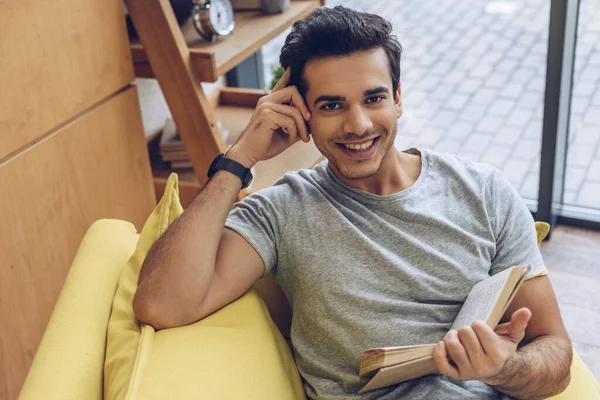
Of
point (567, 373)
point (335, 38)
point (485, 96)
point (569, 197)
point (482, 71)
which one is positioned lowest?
point (569, 197)

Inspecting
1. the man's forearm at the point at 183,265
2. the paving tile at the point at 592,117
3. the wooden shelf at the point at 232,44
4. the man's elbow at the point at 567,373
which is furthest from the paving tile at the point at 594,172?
the man's forearm at the point at 183,265

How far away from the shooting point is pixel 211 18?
2.27m

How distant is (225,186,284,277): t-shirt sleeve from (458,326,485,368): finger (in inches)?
17.8

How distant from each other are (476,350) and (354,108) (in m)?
0.56

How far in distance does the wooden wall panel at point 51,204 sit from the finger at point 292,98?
2.23 ft

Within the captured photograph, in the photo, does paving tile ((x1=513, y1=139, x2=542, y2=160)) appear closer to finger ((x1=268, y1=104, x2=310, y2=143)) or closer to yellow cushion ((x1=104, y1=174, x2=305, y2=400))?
finger ((x1=268, y1=104, x2=310, y2=143))

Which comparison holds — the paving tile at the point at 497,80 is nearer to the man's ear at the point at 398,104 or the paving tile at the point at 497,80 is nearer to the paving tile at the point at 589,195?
the paving tile at the point at 589,195

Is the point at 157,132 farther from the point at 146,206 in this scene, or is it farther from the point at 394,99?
the point at 394,99

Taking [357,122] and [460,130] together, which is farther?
[460,130]

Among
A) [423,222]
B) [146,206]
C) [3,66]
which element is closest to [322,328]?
[423,222]

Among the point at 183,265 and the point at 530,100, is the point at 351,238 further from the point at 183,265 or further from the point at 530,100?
the point at 530,100

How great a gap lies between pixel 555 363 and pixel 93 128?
133 centimetres

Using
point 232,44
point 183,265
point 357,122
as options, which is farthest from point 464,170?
point 232,44

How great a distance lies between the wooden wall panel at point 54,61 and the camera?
68.8 inches
